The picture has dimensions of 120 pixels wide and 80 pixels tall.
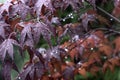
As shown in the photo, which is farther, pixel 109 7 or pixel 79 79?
pixel 79 79

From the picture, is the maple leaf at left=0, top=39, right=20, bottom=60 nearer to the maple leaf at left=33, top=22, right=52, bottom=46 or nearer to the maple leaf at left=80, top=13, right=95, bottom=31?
the maple leaf at left=33, top=22, right=52, bottom=46

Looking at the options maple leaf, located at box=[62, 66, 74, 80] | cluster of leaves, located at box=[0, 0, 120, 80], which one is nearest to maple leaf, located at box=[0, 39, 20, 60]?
cluster of leaves, located at box=[0, 0, 120, 80]

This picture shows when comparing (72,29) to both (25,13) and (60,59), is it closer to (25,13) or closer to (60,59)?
(60,59)

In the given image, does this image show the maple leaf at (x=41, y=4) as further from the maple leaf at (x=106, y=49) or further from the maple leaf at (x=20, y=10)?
the maple leaf at (x=106, y=49)

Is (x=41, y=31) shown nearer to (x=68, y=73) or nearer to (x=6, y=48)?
(x=6, y=48)

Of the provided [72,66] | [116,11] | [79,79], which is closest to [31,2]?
[72,66]

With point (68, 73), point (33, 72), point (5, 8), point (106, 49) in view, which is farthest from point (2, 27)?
point (106, 49)

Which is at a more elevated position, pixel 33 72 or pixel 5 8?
pixel 5 8

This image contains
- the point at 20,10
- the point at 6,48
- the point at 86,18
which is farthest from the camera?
the point at 86,18

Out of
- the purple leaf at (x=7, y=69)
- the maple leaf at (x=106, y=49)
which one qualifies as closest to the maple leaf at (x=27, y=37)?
the purple leaf at (x=7, y=69)

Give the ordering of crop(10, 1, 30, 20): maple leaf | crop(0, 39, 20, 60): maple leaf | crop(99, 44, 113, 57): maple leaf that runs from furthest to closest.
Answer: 1. crop(99, 44, 113, 57): maple leaf
2. crop(10, 1, 30, 20): maple leaf
3. crop(0, 39, 20, 60): maple leaf

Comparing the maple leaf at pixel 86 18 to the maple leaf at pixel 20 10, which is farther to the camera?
the maple leaf at pixel 86 18
